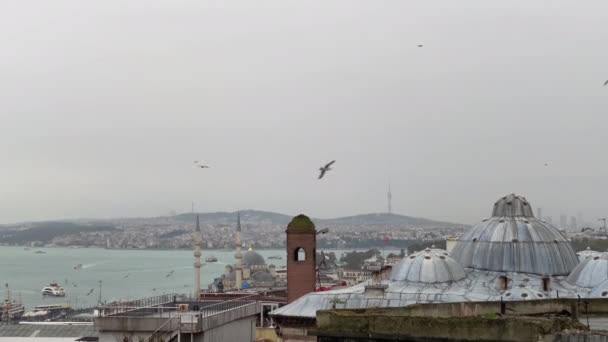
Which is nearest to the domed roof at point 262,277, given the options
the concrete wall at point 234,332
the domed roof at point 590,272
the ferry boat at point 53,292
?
the ferry boat at point 53,292

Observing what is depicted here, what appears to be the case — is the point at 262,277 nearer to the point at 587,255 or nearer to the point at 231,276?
the point at 231,276

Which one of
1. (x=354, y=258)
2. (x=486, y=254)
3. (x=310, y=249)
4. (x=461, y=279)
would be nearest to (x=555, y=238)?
(x=486, y=254)

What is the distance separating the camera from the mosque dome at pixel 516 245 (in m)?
26.2

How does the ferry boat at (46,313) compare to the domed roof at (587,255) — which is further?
the ferry boat at (46,313)

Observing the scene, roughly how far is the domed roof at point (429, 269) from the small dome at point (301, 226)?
3484mm

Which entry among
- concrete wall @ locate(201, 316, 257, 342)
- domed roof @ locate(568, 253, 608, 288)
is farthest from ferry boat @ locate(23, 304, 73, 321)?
domed roof @ locate(568, 253, 608, 288)

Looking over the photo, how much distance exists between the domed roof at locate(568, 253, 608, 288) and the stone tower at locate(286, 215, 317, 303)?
8.95 m

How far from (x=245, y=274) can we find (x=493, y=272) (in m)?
67.7

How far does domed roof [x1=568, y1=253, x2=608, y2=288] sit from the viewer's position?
77.4ft

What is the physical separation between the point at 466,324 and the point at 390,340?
42.2 inches

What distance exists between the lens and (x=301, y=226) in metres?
27.0

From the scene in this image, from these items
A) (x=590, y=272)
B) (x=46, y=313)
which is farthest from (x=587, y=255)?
(x=46, y=313)

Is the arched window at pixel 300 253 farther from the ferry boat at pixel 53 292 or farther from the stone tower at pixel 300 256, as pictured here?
the ferry boat at pixel 53 292

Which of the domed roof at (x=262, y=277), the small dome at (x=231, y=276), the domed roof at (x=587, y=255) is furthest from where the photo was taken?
the small dome at (x=231, y=276)
